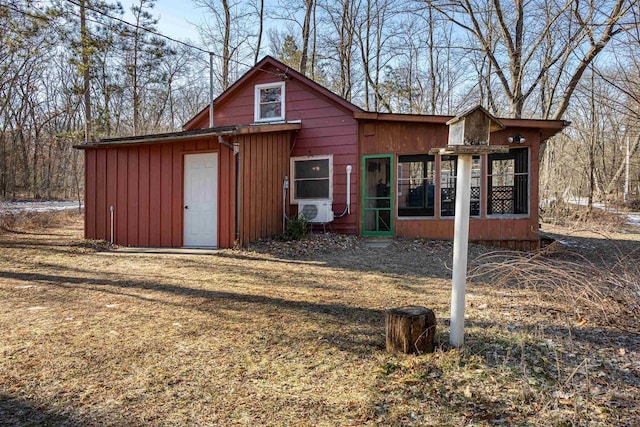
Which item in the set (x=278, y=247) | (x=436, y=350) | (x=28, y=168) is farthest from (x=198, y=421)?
(x=28, y=168)

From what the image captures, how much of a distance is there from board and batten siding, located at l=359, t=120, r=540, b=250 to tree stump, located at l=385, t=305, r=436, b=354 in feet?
22.9

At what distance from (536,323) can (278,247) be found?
557cm

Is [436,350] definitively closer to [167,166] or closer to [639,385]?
[639,385]

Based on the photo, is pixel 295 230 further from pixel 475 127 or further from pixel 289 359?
pixel 475 127

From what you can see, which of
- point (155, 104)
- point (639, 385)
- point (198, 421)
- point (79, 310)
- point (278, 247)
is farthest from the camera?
point (155, 104)

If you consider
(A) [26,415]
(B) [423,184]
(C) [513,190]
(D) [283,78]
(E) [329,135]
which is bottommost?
(A) [26,415]

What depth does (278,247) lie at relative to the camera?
8.45m

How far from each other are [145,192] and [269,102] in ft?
13.9

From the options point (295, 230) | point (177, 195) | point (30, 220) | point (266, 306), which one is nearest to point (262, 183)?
point (295, 230)

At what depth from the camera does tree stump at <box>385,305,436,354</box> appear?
3002 millimetres

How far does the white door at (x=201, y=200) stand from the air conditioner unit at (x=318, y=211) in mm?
2167

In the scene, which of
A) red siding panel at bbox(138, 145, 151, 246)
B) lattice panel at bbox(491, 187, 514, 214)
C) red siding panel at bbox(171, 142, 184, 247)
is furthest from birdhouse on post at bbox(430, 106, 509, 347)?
lattice panel at bbox(491, 187, 514, 214)

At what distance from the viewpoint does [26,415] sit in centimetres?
221

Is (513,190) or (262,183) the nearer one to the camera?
(262,183)
